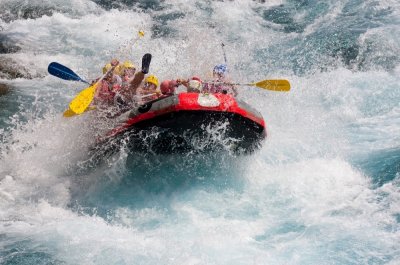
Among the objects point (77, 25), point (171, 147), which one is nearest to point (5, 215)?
point (171, 147)

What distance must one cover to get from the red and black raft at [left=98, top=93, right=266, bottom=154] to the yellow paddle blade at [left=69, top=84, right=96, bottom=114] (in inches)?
19.0

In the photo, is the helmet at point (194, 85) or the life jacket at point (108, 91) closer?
the helmet at point (194, 85)

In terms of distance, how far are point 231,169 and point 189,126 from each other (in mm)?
1344

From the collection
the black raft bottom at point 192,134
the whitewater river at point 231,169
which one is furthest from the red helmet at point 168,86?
the whitewater river at point 231,169

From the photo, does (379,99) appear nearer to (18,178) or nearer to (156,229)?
(156,229)

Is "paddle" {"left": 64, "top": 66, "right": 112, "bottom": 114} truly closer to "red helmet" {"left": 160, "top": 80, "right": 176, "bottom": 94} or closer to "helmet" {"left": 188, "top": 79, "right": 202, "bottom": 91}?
"red helmet" {"left": 160, "top": 80, "right": 176, "bottom": 94}

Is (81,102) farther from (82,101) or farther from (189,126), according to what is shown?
(189,126)

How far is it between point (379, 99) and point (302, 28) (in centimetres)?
455

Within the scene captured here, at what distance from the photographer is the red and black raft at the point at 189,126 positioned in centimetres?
586

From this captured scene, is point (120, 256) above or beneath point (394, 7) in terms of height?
beneath

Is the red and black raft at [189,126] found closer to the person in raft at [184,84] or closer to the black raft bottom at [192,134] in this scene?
the black raft bottom at [192,134]

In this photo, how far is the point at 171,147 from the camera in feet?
20.6

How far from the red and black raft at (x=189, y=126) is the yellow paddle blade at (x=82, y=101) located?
1.58ft

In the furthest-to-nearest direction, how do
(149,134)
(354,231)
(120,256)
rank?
(149,134) < (354,231) < (120,256)
